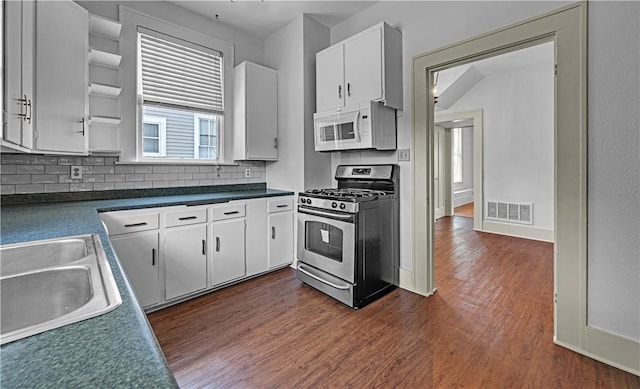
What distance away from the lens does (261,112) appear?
343cm

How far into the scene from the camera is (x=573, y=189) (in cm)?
186

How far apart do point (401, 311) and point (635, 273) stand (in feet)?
4.73

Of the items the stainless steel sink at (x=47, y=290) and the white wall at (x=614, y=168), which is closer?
the stainless steel sink at (x=47, y=290)

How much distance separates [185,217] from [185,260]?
38cm

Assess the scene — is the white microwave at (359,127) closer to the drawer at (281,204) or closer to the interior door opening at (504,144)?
the drawer at (281,204)

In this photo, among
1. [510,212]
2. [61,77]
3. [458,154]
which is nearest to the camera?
[61,77]

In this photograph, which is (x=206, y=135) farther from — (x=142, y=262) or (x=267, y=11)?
(x=142, y=262)

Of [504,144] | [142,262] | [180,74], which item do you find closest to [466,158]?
[504,144]

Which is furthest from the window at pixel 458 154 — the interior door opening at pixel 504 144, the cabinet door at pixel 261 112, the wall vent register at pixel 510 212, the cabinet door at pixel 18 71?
the cabinet door at pixel 18 71

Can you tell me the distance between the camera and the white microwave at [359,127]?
2.68 metres

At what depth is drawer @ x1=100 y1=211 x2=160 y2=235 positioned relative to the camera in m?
2.18

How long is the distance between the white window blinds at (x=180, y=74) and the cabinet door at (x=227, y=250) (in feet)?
4.52

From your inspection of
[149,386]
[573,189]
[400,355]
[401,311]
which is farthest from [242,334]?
[573,189]

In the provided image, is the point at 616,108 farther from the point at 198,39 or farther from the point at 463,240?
the point at 198,39
